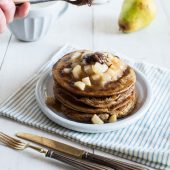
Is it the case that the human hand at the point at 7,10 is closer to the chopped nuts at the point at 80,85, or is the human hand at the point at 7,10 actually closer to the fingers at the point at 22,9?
the fingers at the point at 22,9

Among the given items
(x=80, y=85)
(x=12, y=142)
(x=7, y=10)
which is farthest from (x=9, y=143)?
(x=7, y=10)

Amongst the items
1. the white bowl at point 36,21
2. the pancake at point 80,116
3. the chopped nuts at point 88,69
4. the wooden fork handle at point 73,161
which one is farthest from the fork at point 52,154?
the white bowl at point 36,21

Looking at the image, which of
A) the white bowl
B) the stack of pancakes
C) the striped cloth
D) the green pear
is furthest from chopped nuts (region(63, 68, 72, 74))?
the green pear

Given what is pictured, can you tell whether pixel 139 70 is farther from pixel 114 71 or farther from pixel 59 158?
pixel 59 158

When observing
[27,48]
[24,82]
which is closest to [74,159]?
[24,82]

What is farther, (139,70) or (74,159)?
(139,70)

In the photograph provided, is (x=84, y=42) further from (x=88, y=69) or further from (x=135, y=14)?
(x=88, y=69)

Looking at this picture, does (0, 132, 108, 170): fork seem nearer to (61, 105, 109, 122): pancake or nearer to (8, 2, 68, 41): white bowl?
(61, 105, 109, 122): pancake
